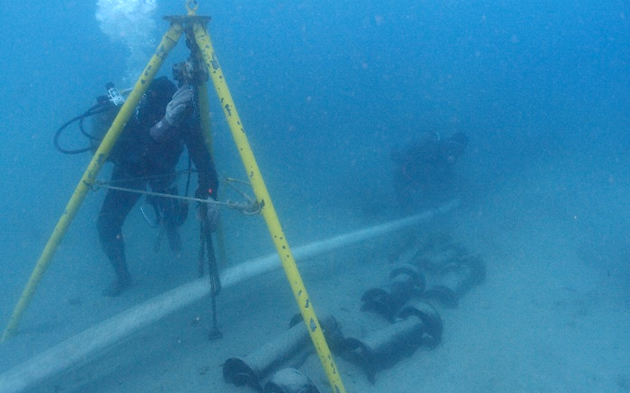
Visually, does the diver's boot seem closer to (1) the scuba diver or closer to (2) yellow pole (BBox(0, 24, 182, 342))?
(2) yellow pole (BBox(0, 24, 182, 342))

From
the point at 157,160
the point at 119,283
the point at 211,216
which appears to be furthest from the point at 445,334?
the point at 119,283

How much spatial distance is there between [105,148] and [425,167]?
6.97 meters

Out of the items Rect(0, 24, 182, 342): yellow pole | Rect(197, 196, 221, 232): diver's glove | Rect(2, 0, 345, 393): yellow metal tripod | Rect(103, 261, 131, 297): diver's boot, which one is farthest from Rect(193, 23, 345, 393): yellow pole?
Rect(103, 261, 131, 297): diver's boot

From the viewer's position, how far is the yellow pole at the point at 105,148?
2590 millimetres

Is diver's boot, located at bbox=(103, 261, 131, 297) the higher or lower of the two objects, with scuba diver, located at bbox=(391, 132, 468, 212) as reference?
lower

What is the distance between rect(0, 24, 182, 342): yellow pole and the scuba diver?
654cm

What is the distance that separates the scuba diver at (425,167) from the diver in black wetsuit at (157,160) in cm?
537

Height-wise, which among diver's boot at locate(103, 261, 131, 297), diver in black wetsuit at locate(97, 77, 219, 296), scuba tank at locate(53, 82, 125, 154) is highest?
scuba tank at locate(53, 82, 125, 154)

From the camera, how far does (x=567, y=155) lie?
19969 millimetres

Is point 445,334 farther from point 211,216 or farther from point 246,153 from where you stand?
point 246,153

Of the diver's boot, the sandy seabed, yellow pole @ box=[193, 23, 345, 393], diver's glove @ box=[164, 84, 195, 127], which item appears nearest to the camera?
yellow pole @ box=[193, 23, 345, 393]

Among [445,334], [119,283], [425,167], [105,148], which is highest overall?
[425,167]

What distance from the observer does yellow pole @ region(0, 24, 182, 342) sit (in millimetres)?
2590

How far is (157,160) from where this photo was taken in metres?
3.71
